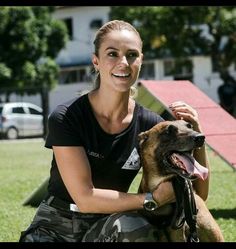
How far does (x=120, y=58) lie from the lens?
376 cm

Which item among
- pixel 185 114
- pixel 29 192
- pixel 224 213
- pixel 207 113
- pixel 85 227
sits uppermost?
pixel 185 114

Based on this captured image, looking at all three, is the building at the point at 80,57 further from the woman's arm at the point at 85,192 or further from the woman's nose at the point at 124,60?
the woman's arm at the point at 85,192

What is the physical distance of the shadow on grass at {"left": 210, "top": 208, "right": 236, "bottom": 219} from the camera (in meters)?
7.26

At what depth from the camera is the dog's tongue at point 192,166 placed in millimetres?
3529

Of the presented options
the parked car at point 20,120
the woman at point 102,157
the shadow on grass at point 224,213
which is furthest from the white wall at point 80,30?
the woman at point 102,157

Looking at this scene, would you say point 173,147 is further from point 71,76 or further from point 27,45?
point 71,76

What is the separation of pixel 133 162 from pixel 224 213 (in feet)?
13.0

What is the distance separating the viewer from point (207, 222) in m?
3.82

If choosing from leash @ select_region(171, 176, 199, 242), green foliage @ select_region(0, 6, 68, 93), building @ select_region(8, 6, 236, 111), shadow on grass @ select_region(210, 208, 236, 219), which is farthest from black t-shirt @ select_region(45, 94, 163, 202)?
building @ select_region(8, 6, 236, 111)

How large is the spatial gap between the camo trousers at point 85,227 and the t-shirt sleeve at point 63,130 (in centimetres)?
47

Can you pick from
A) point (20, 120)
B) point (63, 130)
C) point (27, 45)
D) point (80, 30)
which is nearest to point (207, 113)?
point (63, 130)

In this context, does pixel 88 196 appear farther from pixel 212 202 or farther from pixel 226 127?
pixel 212 202
